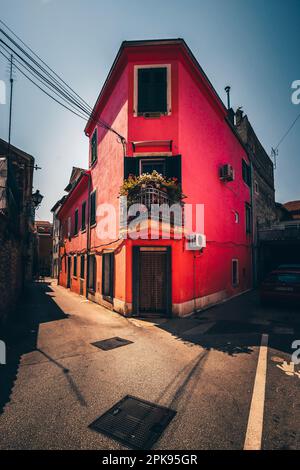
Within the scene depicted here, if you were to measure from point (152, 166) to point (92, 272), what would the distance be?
6.92m

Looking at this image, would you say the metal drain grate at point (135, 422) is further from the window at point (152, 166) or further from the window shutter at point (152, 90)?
the window shutter at point (152, 90)

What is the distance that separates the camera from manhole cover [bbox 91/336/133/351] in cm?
565

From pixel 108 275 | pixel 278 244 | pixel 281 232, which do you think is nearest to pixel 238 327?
pixel 108 275

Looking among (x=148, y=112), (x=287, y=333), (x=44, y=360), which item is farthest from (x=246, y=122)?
(x=44, y=360)

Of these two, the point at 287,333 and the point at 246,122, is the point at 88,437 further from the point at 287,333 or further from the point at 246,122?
the point at 246,122

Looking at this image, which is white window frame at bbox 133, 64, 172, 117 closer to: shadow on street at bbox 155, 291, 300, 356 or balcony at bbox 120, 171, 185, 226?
balcony at bbox 120, 171, 185, 226

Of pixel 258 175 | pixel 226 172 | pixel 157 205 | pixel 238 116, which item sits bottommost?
pixel 157 205

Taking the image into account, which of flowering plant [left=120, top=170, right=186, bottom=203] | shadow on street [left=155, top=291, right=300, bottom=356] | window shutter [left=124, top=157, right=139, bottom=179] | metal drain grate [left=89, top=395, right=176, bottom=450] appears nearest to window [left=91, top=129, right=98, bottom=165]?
window shutter [left=124, top=157, right=139, bottom=179]

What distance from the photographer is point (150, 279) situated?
8734mm

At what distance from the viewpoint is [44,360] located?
15.9 feet

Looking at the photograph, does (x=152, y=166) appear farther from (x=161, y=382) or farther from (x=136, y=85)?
(x=161, y=382)

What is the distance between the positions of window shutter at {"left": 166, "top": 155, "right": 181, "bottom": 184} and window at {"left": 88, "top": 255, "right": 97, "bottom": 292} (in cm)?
640

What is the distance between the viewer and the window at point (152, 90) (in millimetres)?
9068

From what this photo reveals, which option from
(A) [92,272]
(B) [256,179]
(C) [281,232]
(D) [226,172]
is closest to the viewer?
(D) [226,172]
